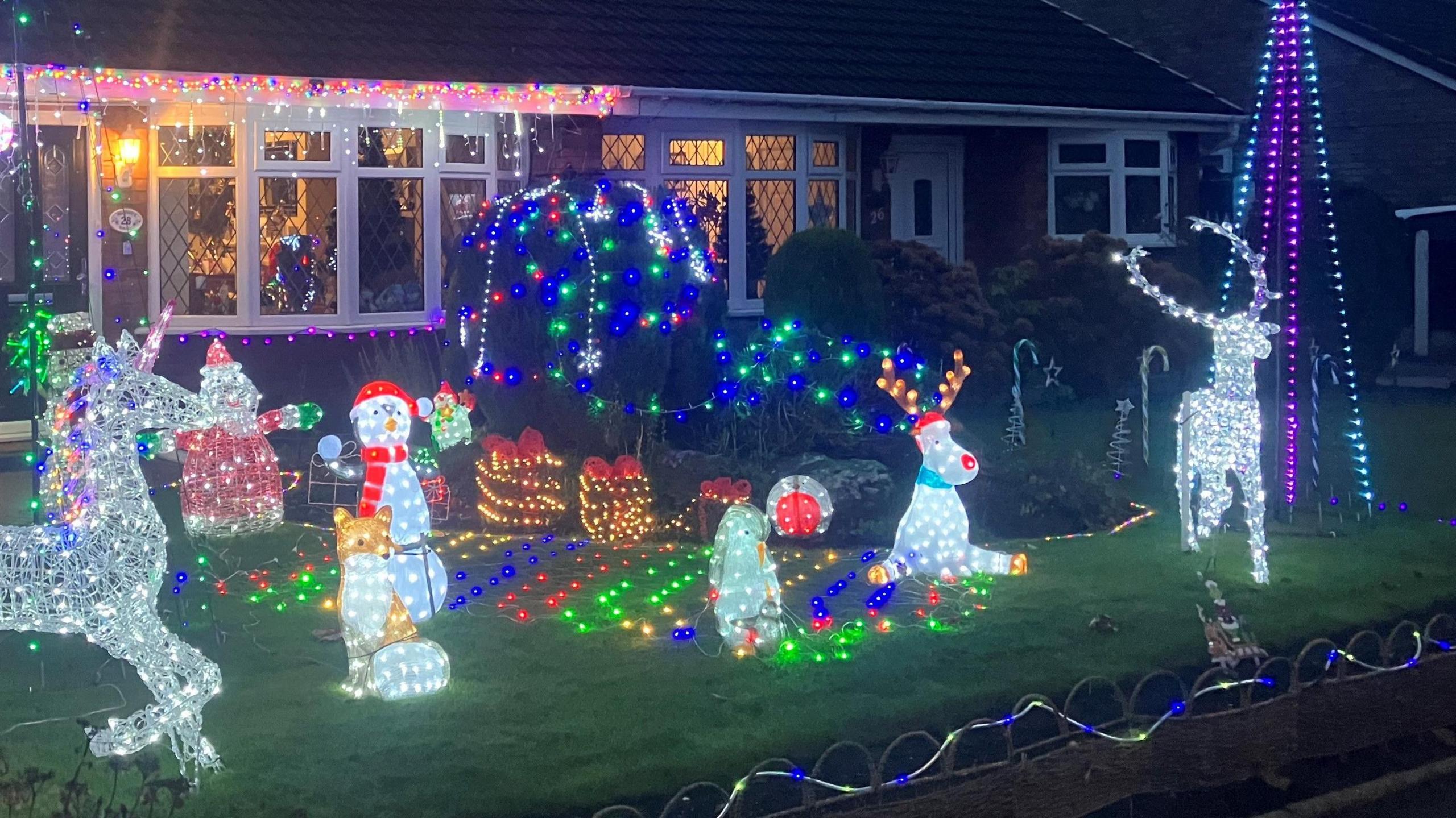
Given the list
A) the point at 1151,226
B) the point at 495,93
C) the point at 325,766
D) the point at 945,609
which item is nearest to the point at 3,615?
the point at 325,766

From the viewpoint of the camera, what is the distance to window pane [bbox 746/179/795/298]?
17078mm

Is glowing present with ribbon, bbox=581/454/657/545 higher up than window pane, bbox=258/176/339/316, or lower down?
lower down

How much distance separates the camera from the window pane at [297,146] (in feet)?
45.2

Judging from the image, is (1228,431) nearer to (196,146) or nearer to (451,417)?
(451,417)

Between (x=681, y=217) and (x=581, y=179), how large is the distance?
0.73m

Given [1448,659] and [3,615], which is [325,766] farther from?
[1448,659]

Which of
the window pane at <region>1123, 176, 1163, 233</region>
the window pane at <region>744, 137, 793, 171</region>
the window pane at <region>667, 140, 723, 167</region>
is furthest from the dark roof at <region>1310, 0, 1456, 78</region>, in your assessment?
the window pane at <region>667, 140, 723, 167</region>

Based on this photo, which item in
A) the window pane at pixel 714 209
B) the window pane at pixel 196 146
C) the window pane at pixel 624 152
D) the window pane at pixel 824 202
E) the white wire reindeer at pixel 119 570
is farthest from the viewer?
the window pane at pixel 824 202

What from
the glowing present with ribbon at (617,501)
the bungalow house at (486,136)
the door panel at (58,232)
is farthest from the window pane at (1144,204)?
the door panel at (58,232)

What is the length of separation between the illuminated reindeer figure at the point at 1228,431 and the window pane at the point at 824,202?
8.49 m

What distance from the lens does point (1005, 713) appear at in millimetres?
6578

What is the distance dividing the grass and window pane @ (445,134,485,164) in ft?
19.4

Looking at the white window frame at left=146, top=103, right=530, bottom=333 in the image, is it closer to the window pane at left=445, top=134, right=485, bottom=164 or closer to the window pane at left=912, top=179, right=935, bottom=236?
the window pane at left=445, top=134, right=485, bottom=164

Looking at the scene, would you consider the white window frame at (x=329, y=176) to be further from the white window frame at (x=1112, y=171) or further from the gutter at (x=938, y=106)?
the white window frame at (x=1112, y=171)
